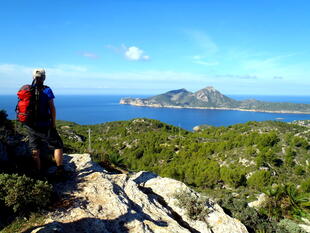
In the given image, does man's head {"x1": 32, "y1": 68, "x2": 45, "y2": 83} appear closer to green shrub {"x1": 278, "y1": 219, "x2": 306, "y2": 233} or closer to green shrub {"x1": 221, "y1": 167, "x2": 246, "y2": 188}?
green shrub {"x1": 278, "y1": 219, "x2": 306, "y2": 233}

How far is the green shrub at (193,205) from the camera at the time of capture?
499 cm

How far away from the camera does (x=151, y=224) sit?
381cm

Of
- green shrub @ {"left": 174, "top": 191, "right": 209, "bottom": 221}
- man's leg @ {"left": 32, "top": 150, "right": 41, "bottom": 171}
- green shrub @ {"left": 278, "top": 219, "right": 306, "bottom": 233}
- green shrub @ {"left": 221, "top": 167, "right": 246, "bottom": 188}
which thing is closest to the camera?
man's leg @ {"left": 32, "top": 150, "right": 41, "bottom": 171}

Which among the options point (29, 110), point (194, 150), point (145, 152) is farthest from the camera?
point (145, 152)

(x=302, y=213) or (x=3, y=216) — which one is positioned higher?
(x=3, y=216)

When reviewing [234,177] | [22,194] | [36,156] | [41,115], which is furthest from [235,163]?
[22,194]

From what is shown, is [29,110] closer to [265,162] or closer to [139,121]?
[265,162]

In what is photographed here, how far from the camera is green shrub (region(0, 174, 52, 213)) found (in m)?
3.29

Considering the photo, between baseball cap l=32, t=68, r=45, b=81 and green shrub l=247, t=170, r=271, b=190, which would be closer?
baseball cap l=32, t=68, r=45, b=81

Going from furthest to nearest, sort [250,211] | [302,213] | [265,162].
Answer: [265,162], [302,213], [250,211]

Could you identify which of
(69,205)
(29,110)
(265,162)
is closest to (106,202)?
(69,205)

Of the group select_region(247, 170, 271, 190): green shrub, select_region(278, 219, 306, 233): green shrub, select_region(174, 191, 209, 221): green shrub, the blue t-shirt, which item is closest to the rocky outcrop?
select_region(174, 191, 209, 221): green shrub

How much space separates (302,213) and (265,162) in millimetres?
18542

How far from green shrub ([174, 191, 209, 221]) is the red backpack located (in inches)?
160
